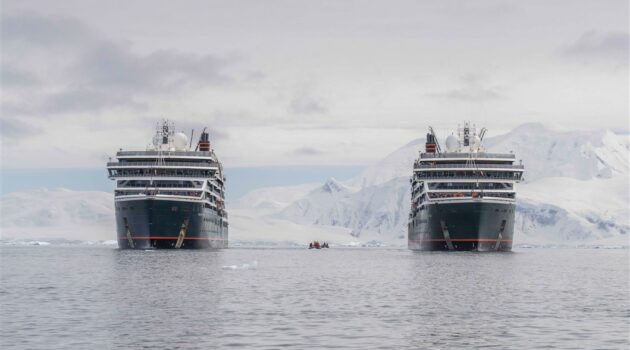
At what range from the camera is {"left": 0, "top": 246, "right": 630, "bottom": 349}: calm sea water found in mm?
46250

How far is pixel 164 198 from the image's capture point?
509 feet

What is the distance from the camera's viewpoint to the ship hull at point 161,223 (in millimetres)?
154750

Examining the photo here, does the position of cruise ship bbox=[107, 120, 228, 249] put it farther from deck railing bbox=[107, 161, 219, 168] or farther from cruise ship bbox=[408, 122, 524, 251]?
cruise ship bbox=[408, 122, 524, 251]

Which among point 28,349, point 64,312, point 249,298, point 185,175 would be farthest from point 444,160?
point 28,349

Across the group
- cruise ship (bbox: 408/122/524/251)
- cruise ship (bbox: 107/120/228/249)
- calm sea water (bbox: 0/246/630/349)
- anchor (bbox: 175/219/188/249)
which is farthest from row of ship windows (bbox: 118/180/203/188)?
calm sea water (bbox: 0/246/630/349)

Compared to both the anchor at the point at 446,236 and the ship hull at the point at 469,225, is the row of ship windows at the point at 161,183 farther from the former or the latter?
the anchor at the point at 446,236

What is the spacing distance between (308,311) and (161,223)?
99.8m

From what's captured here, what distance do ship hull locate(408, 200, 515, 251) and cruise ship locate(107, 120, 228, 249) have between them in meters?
36.1

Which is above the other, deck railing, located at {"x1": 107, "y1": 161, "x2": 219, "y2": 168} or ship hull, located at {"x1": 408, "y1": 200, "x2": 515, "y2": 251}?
deck railing, located at {"x1": 107, "y1": 161, "x2": 219, "y2": 168}

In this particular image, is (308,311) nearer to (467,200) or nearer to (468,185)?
(467,200)

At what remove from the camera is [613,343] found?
46.1 m

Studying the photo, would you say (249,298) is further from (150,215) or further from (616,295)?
(150,215)

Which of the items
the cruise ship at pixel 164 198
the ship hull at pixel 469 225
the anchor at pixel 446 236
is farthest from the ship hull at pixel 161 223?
the anchor at pixel 446 236

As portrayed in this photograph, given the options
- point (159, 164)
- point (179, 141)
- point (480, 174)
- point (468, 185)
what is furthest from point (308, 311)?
point (179, 141)
